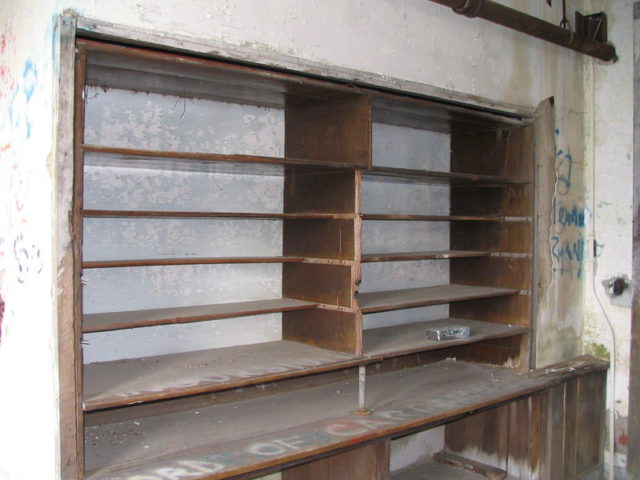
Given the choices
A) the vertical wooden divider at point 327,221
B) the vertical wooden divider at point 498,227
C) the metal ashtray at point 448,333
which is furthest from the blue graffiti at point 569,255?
the vertical wooden divider at point 327,221

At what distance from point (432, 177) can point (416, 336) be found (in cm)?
82

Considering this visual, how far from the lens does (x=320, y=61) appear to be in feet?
8.23

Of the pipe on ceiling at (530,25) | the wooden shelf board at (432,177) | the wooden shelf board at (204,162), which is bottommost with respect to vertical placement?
the wooden shelf board at (204,162)

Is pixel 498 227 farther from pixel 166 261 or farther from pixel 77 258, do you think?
pixel 77 258

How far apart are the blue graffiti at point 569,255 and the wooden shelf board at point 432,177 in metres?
0.44

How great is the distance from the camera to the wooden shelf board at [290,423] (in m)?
2.15

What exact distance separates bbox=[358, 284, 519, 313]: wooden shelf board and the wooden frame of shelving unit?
2 centimetres

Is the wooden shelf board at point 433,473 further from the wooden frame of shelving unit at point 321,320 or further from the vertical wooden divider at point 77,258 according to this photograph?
the vertical wooden divider at point 77,258

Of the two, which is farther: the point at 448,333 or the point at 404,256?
the point at 448,333

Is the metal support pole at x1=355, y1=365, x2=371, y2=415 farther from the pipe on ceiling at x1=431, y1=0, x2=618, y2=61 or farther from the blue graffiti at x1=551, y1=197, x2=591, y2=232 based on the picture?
the pipe on ceiling at x1=431, y1=0, x2=618, y2=61

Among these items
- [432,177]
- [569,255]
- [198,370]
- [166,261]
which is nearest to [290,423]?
[198,370]

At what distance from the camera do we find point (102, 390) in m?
2.14

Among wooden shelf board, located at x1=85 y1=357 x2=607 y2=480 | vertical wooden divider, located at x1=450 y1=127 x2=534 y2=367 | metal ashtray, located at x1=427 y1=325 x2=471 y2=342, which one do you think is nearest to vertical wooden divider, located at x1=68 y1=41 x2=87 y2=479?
wooden shelf board, located at x1=85 y1=357 x2=607 y2=480

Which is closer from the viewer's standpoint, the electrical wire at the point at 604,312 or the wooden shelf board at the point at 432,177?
the wooden shelf board at the point at 432,177
